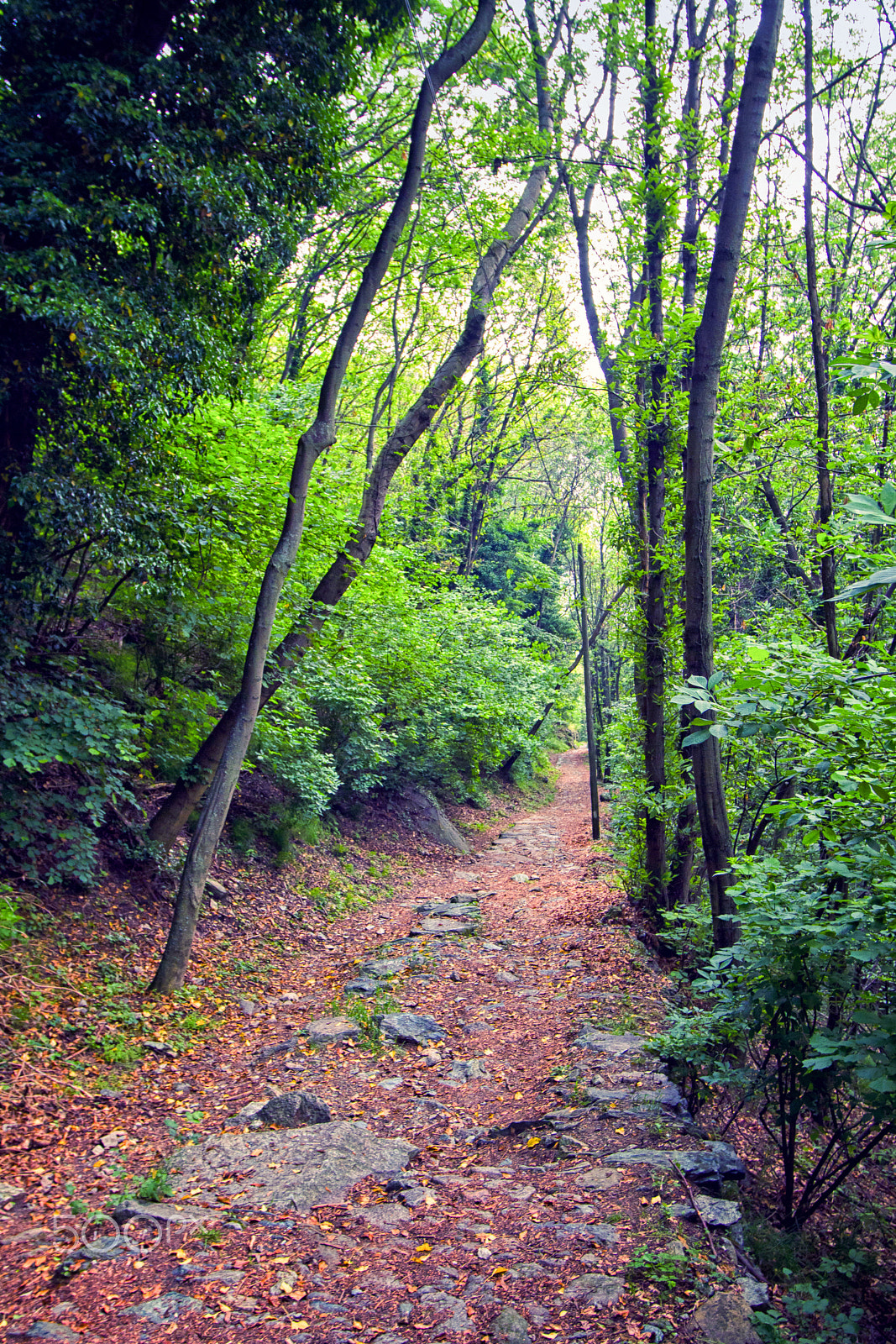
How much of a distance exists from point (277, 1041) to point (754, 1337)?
157 inches

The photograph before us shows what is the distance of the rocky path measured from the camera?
2.82 m

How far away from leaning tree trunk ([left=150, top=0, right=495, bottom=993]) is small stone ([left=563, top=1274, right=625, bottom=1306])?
12.8 ft

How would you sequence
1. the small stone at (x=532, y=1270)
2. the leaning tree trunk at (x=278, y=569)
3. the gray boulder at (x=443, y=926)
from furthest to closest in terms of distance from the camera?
the gray boulder at (x=443, y=926) → the leaning tree trunk at (x=278, y=569) → the small stone at (x=532, y=1270)

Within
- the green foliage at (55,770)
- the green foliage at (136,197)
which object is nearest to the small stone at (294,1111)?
the green foliage at (55,770)

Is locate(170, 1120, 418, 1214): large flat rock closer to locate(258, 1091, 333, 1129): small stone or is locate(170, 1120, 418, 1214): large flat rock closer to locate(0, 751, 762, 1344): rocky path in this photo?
locate(0, 751, 762, 1344): rocky path

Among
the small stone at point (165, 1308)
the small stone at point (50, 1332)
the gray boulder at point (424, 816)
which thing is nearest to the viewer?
the small stone at point (50, 1332)

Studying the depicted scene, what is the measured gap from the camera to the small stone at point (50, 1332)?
8.61 feet

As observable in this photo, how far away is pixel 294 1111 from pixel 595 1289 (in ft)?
7.34

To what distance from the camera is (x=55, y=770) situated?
6051mm

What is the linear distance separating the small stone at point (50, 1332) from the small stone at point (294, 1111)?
1836 mm

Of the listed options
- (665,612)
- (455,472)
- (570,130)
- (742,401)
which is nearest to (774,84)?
(570,130)

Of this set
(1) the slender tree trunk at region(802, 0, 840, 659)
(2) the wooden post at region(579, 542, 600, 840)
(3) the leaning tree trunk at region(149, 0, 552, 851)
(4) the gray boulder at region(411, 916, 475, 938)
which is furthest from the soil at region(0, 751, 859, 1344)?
(2) the wooden post at region(579, 542, 600, 840)

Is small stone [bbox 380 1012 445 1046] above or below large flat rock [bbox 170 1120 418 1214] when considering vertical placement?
below

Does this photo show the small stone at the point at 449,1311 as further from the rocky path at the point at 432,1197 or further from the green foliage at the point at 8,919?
the green foliage at the point at 8,919
